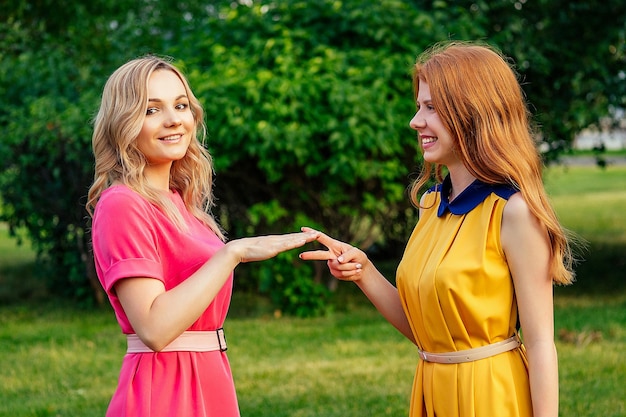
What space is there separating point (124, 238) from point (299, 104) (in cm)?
533

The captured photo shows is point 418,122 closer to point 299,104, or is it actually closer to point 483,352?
point 483,352

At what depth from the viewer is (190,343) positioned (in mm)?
2922

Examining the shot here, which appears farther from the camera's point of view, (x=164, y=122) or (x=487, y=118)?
(x=164, y=122)

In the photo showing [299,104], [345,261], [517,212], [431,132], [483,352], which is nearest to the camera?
[517,212]

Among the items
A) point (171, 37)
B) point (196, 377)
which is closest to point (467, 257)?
point (196, 377)

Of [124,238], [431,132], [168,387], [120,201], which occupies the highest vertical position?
[431,132]

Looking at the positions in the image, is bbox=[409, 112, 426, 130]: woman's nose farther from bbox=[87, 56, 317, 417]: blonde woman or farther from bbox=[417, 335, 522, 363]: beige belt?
bbox=[417, 335, 522, 363]: beige belt

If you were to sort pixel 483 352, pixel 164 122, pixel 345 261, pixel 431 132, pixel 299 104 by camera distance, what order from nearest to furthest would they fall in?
pixel 483 352 → pixel 431 132 → pixel 164 122 → pixel 345 261 → pixel 299 104

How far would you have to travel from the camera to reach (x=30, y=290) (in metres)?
10.8

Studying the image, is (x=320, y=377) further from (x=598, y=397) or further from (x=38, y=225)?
(x=38, y=225)

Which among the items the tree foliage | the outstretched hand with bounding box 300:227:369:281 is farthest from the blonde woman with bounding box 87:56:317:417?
the tree foliage

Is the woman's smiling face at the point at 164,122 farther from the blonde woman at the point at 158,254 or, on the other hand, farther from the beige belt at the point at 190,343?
the beige belt at the point at 190,343

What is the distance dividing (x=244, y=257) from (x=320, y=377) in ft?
12.4

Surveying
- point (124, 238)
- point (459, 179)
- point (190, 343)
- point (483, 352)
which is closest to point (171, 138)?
point (124, 238)
